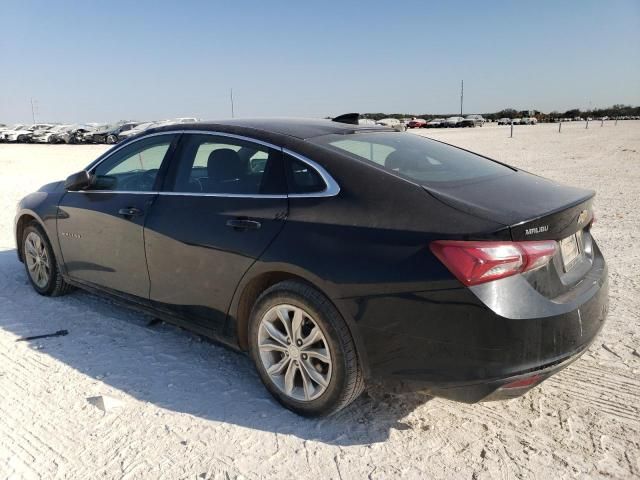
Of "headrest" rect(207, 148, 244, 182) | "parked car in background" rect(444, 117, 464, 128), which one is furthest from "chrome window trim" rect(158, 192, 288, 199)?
"parked car in background" rect(444, 117, 464, 128)

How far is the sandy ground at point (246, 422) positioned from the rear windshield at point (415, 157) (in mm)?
1314

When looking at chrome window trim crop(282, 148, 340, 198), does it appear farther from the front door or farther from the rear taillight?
the front door

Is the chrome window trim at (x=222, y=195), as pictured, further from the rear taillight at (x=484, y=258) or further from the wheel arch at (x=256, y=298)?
the rear taillight at (x=484, y=258)

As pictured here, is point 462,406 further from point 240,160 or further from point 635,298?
point 635,298

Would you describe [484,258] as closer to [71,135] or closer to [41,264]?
[41,264]

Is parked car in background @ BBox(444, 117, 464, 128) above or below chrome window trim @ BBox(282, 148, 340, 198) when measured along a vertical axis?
below

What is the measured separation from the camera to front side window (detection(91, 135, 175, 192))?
394 centimetres

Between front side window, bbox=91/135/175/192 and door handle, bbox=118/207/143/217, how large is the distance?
160 millimetres

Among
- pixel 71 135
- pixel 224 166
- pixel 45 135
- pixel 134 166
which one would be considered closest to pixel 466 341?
pixel 224 166

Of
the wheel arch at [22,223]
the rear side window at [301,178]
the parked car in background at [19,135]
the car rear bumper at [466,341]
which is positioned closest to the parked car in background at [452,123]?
the parked car in background at [19,135]

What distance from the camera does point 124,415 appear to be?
3080 millimetres

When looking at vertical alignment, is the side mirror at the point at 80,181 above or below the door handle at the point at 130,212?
above

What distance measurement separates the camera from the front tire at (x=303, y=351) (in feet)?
9.11

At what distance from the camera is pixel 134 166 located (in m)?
4.22
